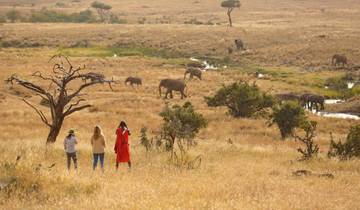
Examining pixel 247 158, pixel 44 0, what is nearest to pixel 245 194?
pixel 247 158

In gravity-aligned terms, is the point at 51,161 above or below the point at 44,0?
below

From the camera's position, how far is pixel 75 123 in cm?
3144

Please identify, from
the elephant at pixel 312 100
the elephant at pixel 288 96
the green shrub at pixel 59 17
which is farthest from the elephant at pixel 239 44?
the green shrub at pixel 59 17

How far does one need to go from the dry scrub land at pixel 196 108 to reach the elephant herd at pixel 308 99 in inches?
165

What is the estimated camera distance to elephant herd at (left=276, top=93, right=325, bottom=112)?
1533 inches

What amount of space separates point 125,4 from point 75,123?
363 ft

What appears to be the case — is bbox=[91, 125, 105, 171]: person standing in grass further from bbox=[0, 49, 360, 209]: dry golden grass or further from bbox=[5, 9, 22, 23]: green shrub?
bbox=[5, 9, 22, 23]: green shrub

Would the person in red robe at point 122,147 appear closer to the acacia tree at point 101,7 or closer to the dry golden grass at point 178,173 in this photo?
the dry golden grass at point 178,173

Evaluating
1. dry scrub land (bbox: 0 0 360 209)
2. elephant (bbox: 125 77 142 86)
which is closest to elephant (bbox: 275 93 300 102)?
dry scrub land (bbox: 0 0 360 209)

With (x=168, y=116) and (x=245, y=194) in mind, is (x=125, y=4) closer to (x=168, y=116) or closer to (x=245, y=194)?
(x=168, y=116)

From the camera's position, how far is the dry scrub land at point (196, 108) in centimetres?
1219

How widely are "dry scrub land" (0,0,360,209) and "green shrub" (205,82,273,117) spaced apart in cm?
99

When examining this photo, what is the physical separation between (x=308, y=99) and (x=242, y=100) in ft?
21.8

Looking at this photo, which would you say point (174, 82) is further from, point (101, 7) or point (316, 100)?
point (101, 7)
